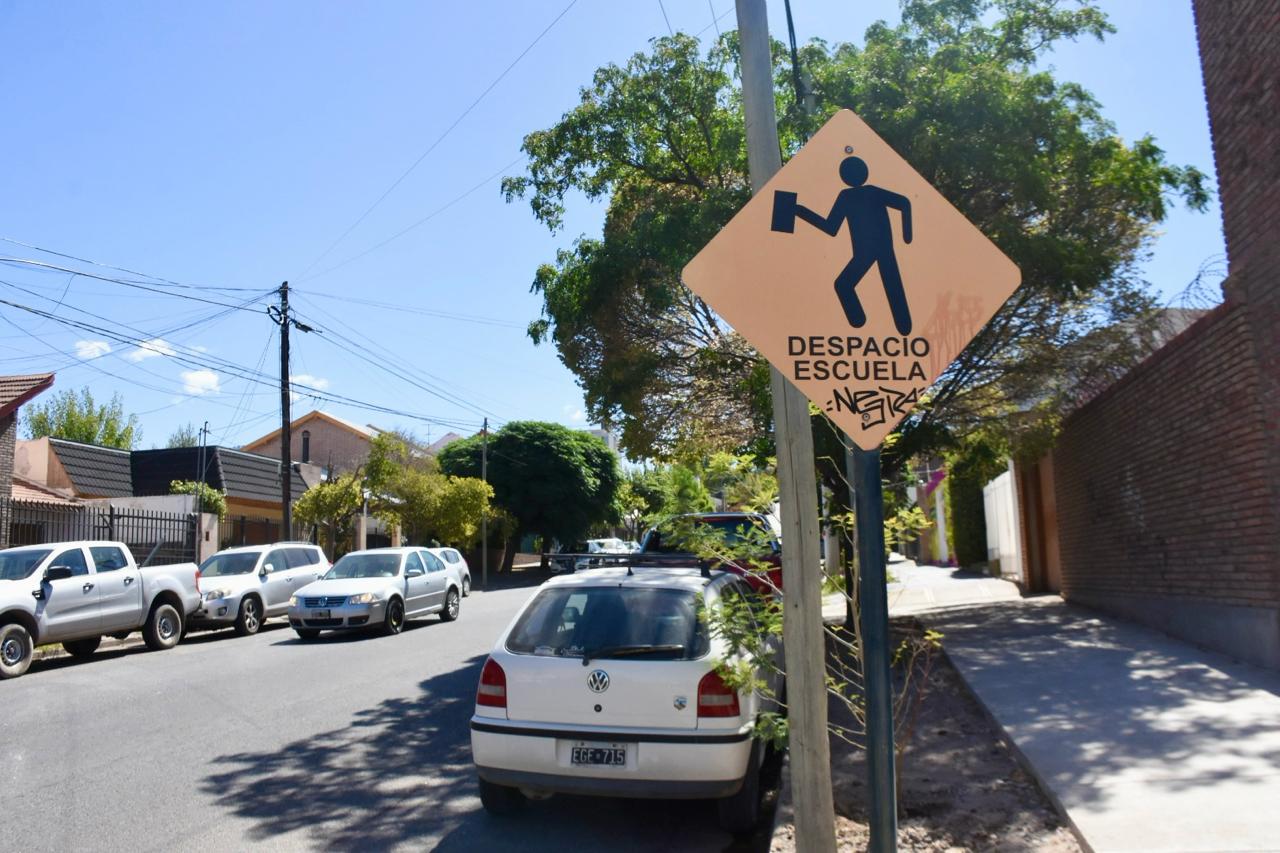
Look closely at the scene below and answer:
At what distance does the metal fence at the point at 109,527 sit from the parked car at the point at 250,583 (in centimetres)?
295

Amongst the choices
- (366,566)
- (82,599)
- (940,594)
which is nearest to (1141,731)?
(82,599)

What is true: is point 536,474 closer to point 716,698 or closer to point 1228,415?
point 1228,415

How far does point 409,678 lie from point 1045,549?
12881 mm

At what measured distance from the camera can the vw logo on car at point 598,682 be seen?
5738 millimetres

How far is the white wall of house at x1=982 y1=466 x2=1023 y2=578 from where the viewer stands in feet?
71.7

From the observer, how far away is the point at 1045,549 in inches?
753

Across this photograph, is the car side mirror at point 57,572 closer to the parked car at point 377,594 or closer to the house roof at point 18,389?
the parked car at point 377,594

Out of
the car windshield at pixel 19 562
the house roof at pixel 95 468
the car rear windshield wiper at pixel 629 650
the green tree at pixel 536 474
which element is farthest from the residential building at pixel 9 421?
the green tree at pixel 536 474

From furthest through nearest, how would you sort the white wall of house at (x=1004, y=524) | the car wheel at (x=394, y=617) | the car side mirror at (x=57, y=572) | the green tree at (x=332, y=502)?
1. the green tree at (x=332, y=502)
2. the white wall of house at (x=1004, y=524)
3. the car wheel at (x=394, y=617)
4. the car side mirror at (x=57, y=572)

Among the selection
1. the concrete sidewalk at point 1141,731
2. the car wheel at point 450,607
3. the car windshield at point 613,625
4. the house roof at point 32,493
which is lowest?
the concrete sidewalk at point 1141,731

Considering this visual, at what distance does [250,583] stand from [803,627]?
1596cm

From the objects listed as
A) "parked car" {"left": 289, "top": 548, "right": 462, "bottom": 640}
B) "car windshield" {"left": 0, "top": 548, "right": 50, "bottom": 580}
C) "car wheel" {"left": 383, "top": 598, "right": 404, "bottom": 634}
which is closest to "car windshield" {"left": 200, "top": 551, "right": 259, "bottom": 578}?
"parked car" {"left": 289, "top": 548, "right": 462, "bottom": 640}

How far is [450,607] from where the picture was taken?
1891cm

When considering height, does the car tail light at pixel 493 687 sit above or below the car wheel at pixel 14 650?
above
